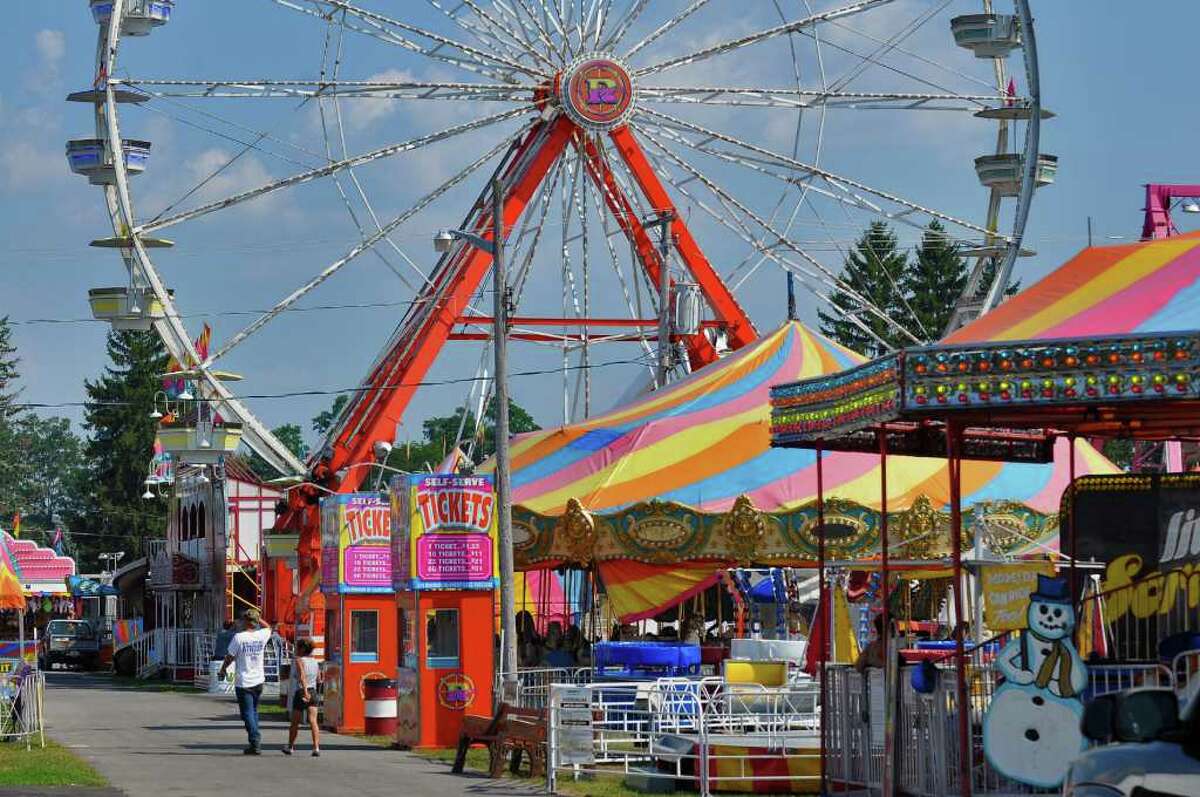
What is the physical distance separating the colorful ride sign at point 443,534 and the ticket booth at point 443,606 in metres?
0.01

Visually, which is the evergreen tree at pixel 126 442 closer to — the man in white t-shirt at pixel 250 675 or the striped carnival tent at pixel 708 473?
the striped carnival tent at pixel 708 473

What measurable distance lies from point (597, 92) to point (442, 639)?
1492 centimetres

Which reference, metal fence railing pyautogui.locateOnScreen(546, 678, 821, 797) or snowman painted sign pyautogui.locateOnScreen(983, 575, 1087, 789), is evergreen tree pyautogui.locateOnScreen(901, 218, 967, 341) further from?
snowman painted sign pyautogui.locateOnScreen(983, 575, 1087, 789)

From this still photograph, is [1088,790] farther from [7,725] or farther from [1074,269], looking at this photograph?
[7,725]

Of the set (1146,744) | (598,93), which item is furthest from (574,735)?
(598,93)

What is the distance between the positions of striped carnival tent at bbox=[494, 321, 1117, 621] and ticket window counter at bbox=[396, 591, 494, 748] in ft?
18.8

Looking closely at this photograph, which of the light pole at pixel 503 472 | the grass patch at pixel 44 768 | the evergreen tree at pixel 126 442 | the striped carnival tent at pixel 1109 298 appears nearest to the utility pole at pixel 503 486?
the light pole at pixel 503 472

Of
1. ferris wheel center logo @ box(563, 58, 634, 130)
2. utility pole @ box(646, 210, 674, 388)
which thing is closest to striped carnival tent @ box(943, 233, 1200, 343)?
utility pole @ box(646, 210, 674, 388)

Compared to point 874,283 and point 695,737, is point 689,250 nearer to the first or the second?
point 695,737

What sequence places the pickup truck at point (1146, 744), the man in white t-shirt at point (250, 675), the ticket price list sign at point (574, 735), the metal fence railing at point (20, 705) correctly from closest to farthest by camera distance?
the pickup truck at point (1146, 744)
the ticket price list sign at point (574, 735)
the man in white t-shirt at point (250, 675)
the metal fence railing at point (20, 705)

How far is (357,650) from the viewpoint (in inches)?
1083

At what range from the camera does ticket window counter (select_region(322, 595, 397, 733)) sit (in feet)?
89.9

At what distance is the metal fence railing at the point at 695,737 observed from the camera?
60.2ft

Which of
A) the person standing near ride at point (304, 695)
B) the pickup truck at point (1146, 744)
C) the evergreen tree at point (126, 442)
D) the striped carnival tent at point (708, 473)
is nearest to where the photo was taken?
the pickup truck at point (1146, 744)
